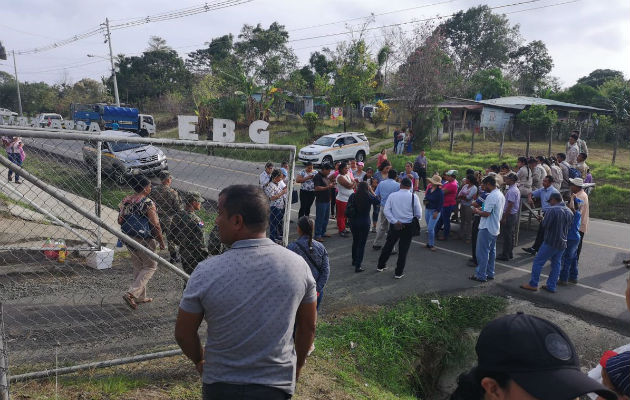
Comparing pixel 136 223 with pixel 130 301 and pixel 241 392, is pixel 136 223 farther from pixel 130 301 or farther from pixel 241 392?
pixel 241 392

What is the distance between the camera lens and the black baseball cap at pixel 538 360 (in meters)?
1.33

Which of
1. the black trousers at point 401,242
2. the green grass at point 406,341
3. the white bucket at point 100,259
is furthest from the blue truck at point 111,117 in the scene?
the green grass at point 406,341

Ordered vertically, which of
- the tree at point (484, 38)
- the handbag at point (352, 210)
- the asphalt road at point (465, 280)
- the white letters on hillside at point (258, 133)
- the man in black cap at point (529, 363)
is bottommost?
the asphalt road at point (465, 280)

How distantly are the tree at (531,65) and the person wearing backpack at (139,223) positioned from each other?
50.1 meters

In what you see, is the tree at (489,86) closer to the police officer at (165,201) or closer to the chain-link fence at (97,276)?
the chain-link fence at (97,276)

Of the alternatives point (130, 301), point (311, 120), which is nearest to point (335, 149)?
point (311, 120)

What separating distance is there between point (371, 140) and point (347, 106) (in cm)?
399

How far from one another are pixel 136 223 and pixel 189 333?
11.5ft

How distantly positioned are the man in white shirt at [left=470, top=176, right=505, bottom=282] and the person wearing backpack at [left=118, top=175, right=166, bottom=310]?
510 centimetres

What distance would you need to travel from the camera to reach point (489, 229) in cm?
702

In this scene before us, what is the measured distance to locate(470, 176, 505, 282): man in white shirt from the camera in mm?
6938

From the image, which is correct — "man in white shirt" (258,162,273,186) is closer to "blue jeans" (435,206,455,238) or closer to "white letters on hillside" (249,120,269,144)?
"white letters on hillside" (249,120,269,144)

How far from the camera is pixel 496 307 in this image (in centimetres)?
633

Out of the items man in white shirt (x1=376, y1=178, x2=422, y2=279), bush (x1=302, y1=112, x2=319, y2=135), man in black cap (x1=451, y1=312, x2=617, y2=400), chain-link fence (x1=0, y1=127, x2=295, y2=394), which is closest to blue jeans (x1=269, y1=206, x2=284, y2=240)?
chain-link fence (x1=0, y1=127, x2=295, y2=394)
